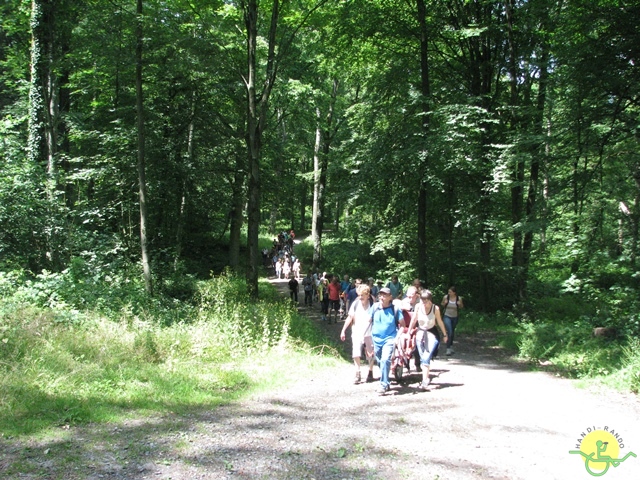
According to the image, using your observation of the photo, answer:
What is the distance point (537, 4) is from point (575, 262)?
7.73 meters

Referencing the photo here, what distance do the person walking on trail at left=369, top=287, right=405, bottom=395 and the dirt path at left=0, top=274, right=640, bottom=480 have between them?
405mm

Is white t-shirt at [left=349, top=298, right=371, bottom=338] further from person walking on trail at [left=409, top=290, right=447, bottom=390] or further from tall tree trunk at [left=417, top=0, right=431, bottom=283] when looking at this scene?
tall tree trunk at [left=417, top=0, right=431, bottom=283]

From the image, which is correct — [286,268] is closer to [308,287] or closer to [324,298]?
[308,287]

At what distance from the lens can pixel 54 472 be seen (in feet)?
13.5

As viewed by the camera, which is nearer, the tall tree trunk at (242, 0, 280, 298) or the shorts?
the shorts

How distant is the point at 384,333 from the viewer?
7.25 meters

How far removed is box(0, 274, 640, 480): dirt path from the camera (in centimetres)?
438

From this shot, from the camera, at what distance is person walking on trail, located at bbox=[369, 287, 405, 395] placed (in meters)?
7.18

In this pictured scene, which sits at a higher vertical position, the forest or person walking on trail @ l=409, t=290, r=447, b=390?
the forest

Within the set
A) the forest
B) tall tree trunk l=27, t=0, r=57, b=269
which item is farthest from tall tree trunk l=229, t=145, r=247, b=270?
tall tree trunk l=27, t=0, r=57, b=269

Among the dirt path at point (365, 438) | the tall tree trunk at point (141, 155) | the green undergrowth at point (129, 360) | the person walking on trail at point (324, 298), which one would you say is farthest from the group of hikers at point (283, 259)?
the dirt path at point (365, 438)

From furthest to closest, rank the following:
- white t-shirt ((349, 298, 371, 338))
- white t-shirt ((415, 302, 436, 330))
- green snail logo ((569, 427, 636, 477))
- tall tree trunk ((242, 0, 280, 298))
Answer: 1. tall tree trunk ((242, 0, 280, 298))
2. white t-shirt ((349, 298, 371, 338))
3. white t-shirt ((415, 302, 436, 330))
4. green snail logo ((569, 427, 636, 477))

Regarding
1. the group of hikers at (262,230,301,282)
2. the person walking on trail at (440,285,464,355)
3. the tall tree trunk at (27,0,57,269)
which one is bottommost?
the person walking on trail at (440,285,464,355)

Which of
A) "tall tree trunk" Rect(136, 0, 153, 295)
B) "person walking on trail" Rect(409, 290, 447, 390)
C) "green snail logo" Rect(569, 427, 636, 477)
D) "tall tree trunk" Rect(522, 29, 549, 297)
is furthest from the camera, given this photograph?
"tall tree trunk" Rect(522, 29, 549, 297)
